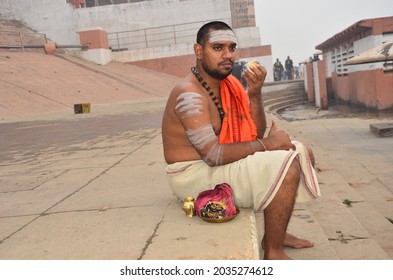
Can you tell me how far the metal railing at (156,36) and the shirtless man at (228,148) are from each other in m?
27.2

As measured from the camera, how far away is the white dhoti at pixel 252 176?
6.91ft

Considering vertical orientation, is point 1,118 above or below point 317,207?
above

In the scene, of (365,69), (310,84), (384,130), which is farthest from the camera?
(310,84)

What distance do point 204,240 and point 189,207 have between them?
14.5 inches

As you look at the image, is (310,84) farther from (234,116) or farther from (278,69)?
(234,116)

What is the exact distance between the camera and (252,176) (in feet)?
7.22

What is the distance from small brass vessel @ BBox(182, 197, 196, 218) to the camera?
2336mm

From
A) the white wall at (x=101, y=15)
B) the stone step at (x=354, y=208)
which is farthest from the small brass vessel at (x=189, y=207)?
the white wall at (x=101, y=15)

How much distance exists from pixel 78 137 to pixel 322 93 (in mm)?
12890

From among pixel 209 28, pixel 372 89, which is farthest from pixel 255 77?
pixel 372 89

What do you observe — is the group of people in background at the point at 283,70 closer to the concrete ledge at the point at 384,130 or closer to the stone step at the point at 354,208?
the concrete ledge at the point at 384,130

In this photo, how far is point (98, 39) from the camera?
2397 cm
